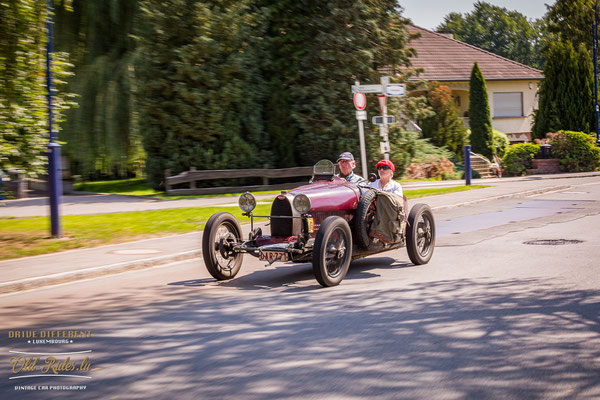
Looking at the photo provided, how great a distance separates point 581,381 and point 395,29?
73.9ft

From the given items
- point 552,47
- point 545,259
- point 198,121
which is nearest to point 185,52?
point 198,121

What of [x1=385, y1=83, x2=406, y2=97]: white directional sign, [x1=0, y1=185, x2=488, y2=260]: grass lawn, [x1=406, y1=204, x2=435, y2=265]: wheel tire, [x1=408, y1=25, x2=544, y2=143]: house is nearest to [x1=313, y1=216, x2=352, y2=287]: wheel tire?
[x1=406, y1=204, x2=435, y2=265]: wheel tire

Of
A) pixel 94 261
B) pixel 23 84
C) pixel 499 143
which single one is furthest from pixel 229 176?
pixel 499 143

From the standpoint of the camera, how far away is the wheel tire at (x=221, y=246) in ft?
26.7

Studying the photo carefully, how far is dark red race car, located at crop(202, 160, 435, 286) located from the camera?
7816 millimetres

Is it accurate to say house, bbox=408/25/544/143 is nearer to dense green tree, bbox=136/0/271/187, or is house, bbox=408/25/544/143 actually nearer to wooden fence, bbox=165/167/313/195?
wooden fence, bbox=165/167/313/195

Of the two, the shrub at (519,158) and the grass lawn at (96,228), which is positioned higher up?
the shrub at (519,158)

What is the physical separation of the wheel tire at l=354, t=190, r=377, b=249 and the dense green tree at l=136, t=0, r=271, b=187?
1504 centimetres

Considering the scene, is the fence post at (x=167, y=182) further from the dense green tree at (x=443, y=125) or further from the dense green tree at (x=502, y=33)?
the dense green tree at (x=502, y=33)

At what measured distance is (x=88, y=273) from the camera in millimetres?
9023

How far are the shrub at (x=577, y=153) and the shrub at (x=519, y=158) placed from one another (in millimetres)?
1294

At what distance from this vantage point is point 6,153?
10398mm

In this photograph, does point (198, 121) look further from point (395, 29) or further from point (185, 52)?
point (395, 29)

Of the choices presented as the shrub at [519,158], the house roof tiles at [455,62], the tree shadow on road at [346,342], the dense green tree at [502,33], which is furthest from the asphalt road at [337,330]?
the dense green tree at [502,33]
